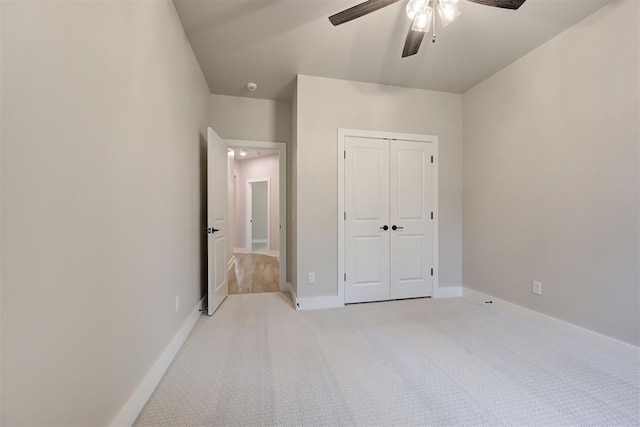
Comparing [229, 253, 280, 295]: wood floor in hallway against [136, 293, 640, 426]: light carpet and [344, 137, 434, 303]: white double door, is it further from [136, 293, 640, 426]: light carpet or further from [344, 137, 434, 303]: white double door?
[344, 137, 434, 303]: white double door

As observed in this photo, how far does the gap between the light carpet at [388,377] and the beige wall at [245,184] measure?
424 cm

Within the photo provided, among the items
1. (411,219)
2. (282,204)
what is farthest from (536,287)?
(282,204)

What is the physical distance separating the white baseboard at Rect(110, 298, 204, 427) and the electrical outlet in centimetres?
321

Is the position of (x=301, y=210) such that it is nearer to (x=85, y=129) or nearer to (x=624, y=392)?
(x=85, y=129)

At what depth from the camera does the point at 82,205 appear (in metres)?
0.98

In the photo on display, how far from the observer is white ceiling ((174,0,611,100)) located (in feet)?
6.35

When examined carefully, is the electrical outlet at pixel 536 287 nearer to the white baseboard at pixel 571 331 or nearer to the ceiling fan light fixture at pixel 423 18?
the white baseboard at pixel 571 331

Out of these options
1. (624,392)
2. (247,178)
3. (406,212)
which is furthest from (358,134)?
(247,178)

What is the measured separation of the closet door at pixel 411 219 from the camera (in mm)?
3113

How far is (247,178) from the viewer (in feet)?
23.4

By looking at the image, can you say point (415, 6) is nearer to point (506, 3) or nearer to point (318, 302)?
point (506, 3)

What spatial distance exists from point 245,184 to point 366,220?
198 inches

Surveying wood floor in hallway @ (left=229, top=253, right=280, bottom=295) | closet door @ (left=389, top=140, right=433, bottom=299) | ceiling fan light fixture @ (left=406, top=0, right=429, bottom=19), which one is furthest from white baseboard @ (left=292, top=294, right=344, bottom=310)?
ceiling fan light fixture @ (left=406, top=0, right=429, bottom=19)

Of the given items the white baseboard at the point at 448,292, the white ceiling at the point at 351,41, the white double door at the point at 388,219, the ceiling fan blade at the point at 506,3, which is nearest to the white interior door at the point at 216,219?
the white ceiling at the point at 351,41
